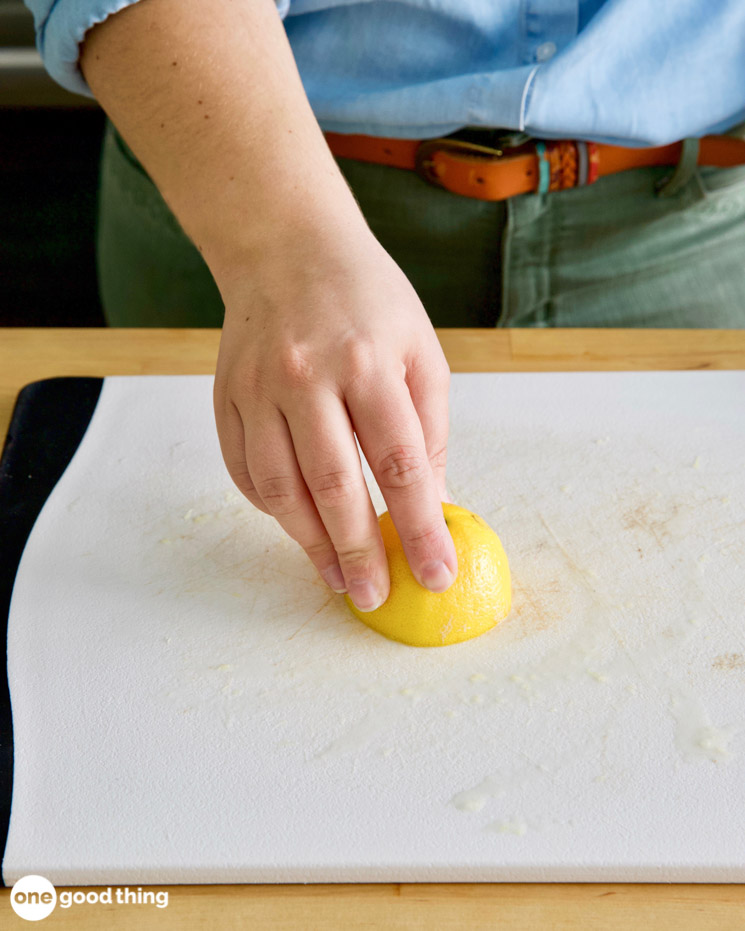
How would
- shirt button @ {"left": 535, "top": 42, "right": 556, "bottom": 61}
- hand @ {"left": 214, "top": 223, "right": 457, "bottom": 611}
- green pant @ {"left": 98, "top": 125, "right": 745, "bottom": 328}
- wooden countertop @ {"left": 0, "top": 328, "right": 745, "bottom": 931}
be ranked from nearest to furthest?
wooden countertop @ {"left": 0, "top": 328, "right": 745, "bottom": 931} → hand @ {"left": 214, "top": 223, "right": 457, "bottom": 611} → shirt button @ {"left": 535, "top": 42, "right": 556, "bottom": 61} → green pant @ {"left": 98, "top": 125, "right": 745, "bottom": 328}

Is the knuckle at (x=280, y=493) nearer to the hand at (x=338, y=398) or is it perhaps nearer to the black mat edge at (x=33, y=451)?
the hand at (x=338, y=398)

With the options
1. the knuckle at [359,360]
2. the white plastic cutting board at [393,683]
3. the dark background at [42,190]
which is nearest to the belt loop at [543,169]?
the white plastic cutting board at [393,683]

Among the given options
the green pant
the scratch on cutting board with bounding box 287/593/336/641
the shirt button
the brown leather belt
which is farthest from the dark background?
the scratch on cutting board with bounding box 287/593/336/641

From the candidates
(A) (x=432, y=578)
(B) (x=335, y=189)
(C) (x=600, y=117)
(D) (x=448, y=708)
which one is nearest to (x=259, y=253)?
(B) (x=335, y=189)

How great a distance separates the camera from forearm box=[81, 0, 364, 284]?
0.79 metres

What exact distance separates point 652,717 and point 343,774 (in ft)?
0.87

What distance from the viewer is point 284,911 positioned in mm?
629

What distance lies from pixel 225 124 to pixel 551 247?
0.55 meters

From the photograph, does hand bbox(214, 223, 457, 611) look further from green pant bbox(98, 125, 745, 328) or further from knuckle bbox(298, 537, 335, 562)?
green pant bbox(98, 125, 745, 328)

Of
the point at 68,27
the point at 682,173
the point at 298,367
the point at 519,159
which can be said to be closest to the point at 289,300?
the point at 298,367

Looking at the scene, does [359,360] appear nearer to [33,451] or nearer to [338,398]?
[338,398]

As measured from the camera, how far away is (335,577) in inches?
32.2

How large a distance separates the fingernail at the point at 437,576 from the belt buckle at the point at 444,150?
0.60 m

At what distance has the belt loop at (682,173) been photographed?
A: 1.15 m
